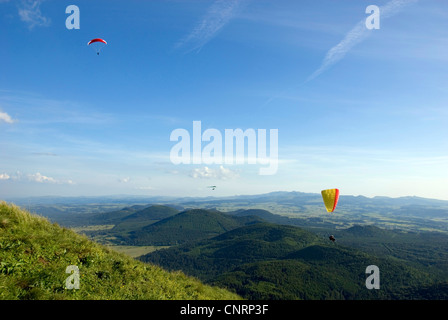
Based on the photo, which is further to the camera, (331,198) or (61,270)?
(331,198)

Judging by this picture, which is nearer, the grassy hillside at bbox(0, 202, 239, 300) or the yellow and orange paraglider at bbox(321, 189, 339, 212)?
the grassy hillside at bbox(0, 202, 239, 300)

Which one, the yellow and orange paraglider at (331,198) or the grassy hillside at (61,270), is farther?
the yellow and orange paraglider at (331,198)

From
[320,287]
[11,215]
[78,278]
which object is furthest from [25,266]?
[320,287]

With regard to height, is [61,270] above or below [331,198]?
below

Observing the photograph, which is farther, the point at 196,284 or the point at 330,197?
the point at 330,197
